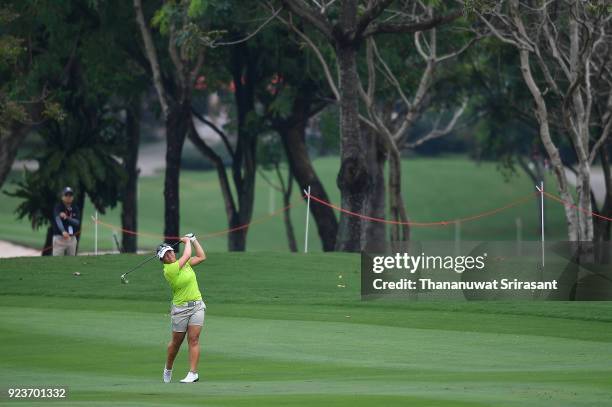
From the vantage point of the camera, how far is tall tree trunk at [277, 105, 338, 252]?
4825 centimetres

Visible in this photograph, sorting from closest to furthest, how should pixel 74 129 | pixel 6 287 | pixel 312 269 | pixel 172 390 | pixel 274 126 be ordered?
pixel 172 390 < pixel 6 287 < pixel 312 269 < pixel 74 129 < pixel 274 126

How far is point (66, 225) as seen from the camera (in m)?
35.0

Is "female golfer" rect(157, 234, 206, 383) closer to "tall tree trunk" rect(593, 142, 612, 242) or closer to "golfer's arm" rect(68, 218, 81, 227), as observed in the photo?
"golfer's arm" rect(68, 218, 81, 227)

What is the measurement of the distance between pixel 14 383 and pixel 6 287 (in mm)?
14368

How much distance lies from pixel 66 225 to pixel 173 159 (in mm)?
9565

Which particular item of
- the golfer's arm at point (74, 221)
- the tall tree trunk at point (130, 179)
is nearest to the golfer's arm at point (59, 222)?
the golfer's arm at point (74, 221)

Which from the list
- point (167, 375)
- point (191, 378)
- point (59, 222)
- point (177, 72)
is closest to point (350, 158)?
point (177, 72)

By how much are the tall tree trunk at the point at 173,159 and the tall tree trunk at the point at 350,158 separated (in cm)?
620

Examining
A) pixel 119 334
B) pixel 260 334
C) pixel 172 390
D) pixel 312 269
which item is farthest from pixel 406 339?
pixel 312 269

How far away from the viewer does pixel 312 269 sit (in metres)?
35.1

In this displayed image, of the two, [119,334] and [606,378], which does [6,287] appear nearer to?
[119,334]

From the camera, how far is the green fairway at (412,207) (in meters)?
86.2

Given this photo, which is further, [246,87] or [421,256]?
[246,87]

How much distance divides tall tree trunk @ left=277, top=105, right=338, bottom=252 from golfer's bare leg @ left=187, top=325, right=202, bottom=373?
→ 2853 centimetres
